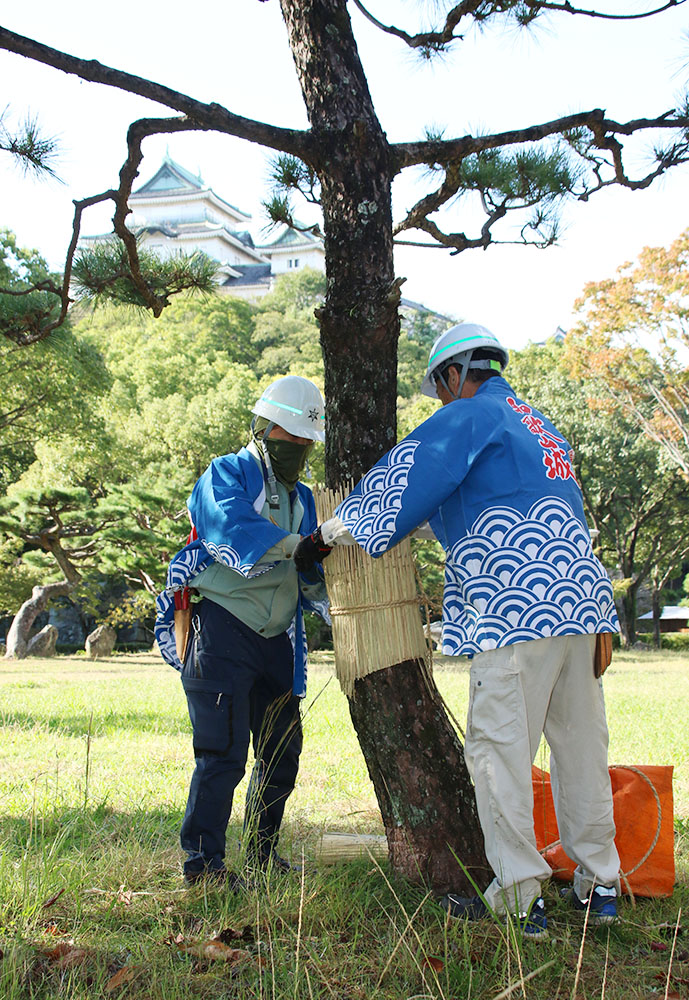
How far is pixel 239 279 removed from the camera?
5609 centimetres

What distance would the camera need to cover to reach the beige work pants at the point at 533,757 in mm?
2512

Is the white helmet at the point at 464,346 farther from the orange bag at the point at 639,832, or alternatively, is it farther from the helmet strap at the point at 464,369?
the orange bag at the point at 639,832

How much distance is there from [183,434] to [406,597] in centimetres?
1707

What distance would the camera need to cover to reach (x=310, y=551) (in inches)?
114

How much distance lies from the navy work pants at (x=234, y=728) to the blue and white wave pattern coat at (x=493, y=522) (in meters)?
0.72

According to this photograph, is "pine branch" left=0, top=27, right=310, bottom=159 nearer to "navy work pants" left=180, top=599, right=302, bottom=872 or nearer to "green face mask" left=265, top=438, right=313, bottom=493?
"green face mask" left=265, top=438, right=313, bottom=493

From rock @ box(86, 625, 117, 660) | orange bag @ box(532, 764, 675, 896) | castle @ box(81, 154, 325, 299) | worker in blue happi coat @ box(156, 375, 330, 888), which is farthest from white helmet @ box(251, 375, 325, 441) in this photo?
castle @ box(81, 154, 325, 299)

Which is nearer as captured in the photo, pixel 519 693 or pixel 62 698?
pixel 519 693

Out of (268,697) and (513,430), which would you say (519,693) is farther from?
(268,697)

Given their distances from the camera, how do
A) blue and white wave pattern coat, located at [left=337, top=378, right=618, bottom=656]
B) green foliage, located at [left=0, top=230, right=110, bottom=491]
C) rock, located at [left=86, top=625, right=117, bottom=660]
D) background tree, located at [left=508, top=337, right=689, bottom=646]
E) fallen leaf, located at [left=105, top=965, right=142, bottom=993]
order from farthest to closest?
background tree, located at [left=508, top=337, right=689, bottom=646] → rock, located at [left=86, top=625, right=117, bottom=660] → green foliage, located at [left=0, top=230, right=110, bottom=491] → blue and white wave pattern coat, located at [left=337, top=378, right=618, bottom=656] → fallen leaf, located at [left=105, top=965, right=142, bottom=993]

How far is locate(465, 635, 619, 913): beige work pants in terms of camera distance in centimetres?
251

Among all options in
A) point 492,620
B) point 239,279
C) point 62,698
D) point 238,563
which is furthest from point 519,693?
point 239,279

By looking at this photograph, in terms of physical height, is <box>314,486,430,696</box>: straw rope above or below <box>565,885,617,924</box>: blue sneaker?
above

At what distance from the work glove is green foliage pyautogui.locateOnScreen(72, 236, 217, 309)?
6.11ft
